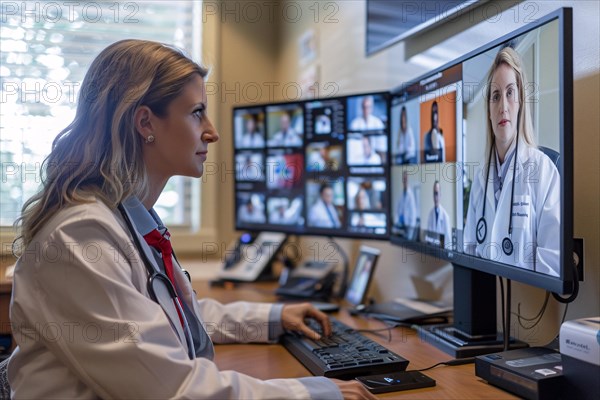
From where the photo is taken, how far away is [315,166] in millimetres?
1993

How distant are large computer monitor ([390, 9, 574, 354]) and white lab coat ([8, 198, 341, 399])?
1.41 feet

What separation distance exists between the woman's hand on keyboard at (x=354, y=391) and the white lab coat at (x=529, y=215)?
1.17 ft

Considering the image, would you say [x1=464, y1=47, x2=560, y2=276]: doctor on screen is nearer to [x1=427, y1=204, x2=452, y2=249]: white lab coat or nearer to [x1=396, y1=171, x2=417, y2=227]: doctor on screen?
[x1=427, y1=204, x2=452, y2=249]: white lab coat

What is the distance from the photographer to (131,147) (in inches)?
42.0

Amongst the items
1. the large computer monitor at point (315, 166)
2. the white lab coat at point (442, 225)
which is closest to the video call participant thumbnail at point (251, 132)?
the large computer monitor at point (315, 166)

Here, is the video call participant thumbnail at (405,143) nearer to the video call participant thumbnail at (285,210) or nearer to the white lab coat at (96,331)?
the video call participant thumbnail at (285,210)

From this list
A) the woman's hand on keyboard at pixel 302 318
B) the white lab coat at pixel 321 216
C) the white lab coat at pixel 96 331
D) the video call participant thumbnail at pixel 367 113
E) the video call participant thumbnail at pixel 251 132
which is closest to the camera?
the white lab coat at pixel 96 331

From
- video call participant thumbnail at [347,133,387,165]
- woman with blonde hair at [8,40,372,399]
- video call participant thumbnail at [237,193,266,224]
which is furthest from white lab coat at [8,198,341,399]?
video call participant thumbnail at [237,193,266,224]

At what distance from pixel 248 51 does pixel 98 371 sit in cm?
246

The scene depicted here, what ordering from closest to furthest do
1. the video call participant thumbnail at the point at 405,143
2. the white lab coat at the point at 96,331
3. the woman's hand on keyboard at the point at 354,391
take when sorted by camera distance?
the white lab coat at the point at 96,331
the woman's hand on keyboard at the point at 354,391
the video call participant thumbnail at the point at 405,143

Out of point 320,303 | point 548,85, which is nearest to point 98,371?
point 548,85

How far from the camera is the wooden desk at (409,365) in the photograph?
98 cm

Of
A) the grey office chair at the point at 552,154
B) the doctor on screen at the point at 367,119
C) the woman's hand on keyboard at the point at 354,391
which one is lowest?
the woman's hand on keyboard at the point at 354,391

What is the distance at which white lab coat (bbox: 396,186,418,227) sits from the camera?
5.01 feet
